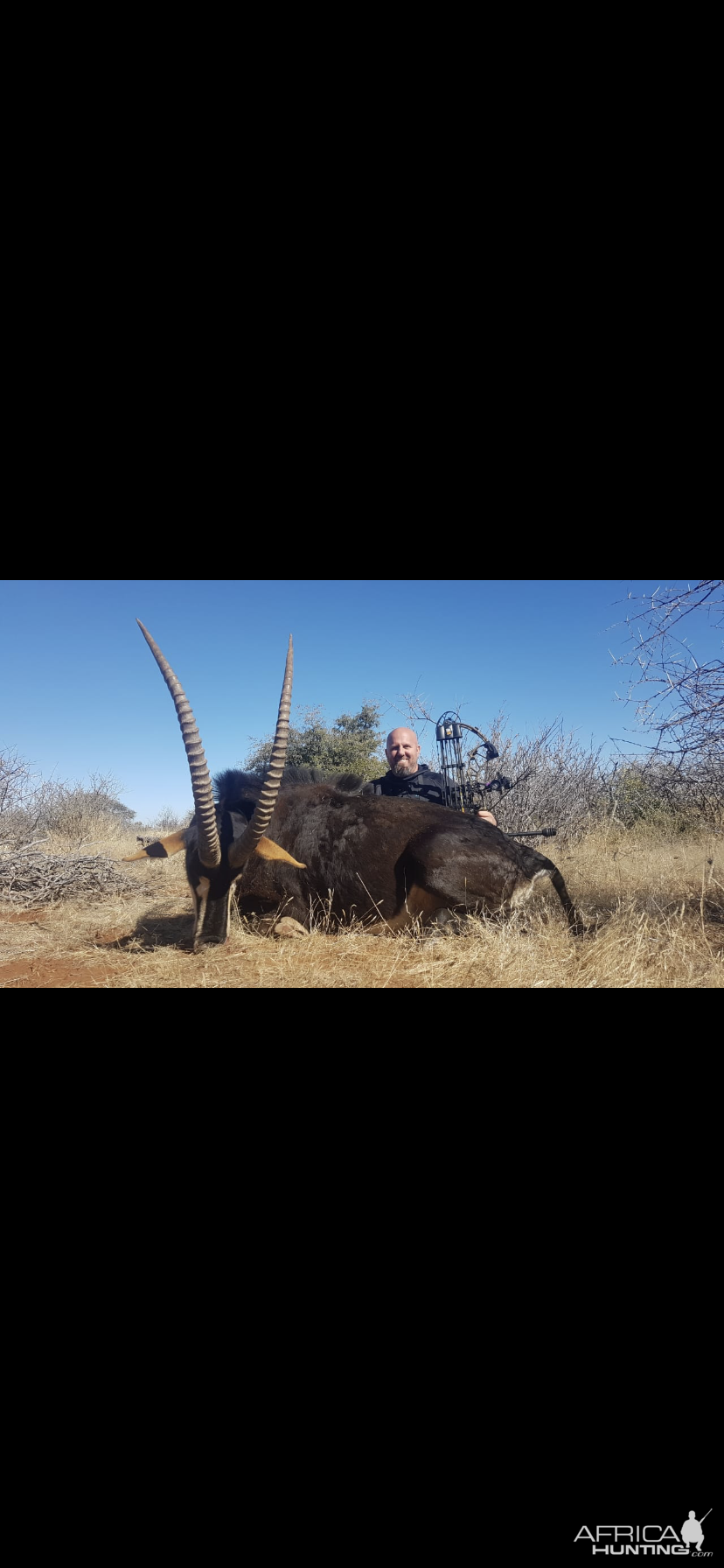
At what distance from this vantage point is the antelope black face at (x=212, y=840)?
367 centimetres

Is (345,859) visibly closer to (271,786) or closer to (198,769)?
(271,786)

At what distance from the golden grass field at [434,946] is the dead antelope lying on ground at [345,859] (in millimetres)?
168

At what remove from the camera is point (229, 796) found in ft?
14.7

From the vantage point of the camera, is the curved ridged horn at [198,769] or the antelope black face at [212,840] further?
the antelope black face at [212,840]

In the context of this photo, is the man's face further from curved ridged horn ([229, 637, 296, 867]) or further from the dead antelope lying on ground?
curved ridged horn ([229, 637, 296, 867])

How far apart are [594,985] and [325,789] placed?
2211 mm

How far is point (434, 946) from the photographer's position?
12.8ft

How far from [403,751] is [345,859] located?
4.19 feet

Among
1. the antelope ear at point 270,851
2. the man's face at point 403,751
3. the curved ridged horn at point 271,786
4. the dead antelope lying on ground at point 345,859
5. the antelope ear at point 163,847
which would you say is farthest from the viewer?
the man's face at point 403,751

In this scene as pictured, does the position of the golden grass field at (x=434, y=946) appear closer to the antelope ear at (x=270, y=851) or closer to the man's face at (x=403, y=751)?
the antelope ear at (x=270, y=851)
